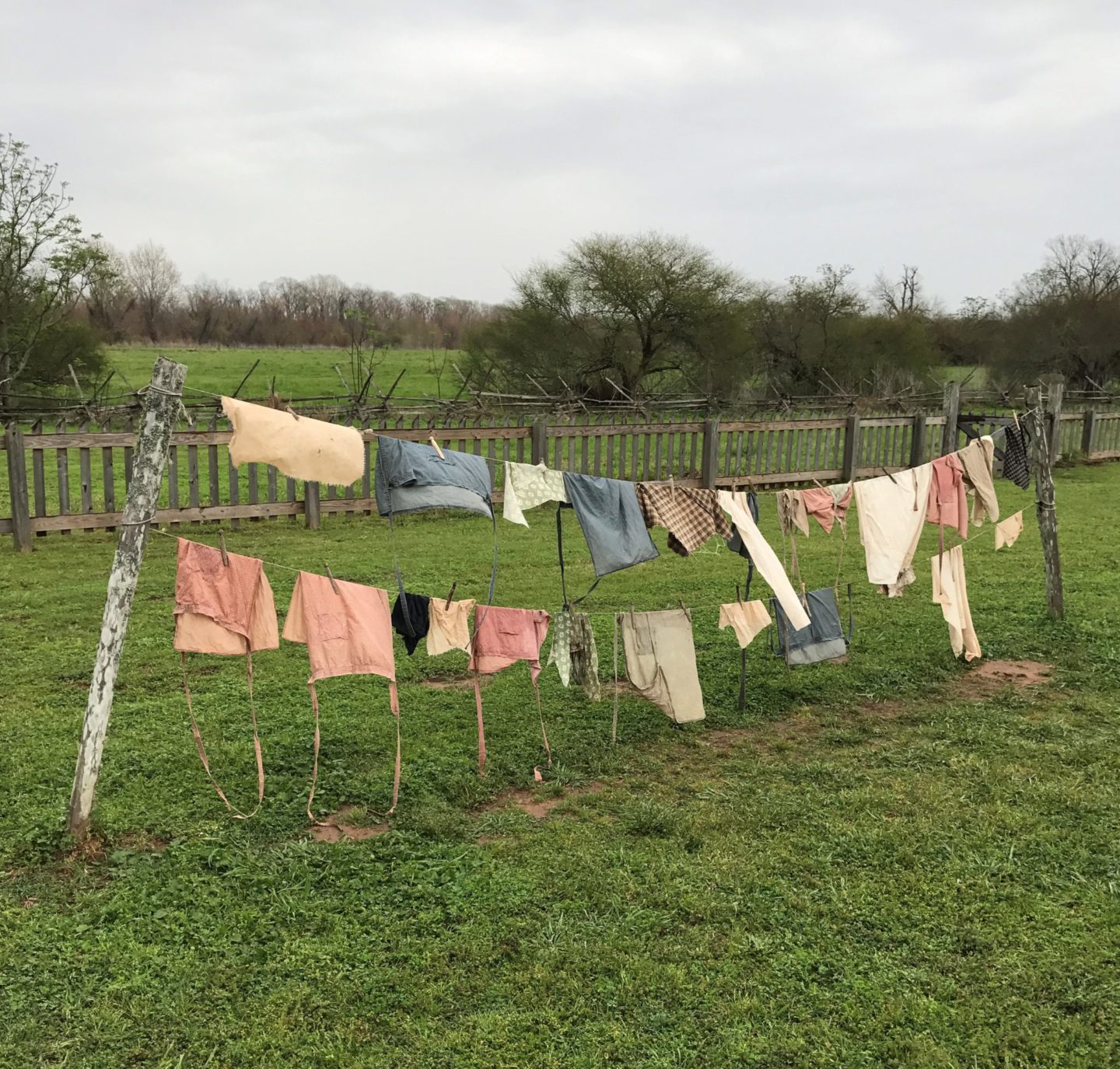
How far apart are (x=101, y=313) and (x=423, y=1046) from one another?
33.8m

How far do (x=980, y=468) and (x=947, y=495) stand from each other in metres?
0.42

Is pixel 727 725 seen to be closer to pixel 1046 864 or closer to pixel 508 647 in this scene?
pixel 508 647

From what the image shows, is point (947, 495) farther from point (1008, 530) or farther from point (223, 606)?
point (223, 606)

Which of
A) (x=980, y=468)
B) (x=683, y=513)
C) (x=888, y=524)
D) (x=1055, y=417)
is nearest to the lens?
(x=683, y=513)

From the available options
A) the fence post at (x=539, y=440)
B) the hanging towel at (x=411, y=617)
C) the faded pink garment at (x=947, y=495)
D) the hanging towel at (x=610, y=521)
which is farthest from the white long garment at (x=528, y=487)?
the fence post at (x=539, y=440)

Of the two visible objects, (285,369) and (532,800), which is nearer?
(532,800)

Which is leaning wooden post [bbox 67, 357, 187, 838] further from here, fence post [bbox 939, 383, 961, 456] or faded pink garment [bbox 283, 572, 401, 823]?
fence post [bbox 939, 383, 961, 456]

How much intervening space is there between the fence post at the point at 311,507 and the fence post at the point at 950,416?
35.4ft

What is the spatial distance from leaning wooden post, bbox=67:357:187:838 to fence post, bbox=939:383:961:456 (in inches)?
582

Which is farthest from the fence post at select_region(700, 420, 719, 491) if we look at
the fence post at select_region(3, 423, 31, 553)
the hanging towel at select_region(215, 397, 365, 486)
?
the hanging towel at select_region(215, 397, 365, 486)

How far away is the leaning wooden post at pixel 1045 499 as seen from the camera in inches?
299

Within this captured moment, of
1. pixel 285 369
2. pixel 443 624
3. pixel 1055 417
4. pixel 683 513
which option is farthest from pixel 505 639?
pixel 285 369

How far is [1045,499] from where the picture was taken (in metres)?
7.69

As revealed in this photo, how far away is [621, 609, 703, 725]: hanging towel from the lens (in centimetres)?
533
